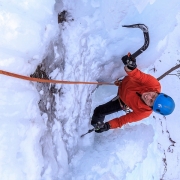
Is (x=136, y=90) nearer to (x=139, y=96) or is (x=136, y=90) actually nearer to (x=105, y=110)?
(x=139, y=96)

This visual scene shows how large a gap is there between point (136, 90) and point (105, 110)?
61cm

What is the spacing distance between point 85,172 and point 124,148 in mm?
633

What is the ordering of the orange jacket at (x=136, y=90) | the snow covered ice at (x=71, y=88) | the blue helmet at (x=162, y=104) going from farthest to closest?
the orange jacket at (x=136, y=90) → the blue helmet at (x=162, y=104) → the snow covered ice at (x=71, y=88)

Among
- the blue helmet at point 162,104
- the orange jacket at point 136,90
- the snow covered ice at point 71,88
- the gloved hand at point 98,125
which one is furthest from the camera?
the gloved hand at point 98,125

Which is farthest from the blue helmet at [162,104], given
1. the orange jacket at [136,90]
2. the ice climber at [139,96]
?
the orange jacket at [136,90]

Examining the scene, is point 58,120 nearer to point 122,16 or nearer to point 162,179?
point 122,16

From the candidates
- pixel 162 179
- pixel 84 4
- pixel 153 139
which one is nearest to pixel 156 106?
pixel 84 4

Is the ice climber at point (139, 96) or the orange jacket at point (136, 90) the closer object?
the ice climber at point (139, 96)

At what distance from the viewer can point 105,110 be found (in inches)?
112

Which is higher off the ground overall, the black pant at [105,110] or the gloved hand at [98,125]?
the black pant at [105,110]

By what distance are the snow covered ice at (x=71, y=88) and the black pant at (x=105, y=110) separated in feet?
0.40

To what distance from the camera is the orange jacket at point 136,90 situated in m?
2.26

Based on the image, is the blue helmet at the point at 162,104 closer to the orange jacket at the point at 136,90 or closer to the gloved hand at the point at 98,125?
the orange jacket at the point at 136,90

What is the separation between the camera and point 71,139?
2.54m
